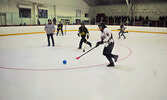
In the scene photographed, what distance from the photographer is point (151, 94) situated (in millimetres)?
2314

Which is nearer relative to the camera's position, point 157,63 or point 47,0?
point 157,63

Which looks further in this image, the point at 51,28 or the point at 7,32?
the point at 7,32

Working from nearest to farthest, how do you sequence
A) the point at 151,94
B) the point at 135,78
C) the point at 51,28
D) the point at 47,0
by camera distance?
the point at 151,94 → the point at 135,78 → the point at 51,28 → the point at 47,0

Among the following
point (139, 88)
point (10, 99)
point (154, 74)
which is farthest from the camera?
point (154, 74)

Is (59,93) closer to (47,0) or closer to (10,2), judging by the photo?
(10,2)

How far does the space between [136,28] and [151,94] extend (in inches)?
497

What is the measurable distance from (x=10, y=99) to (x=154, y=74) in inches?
111

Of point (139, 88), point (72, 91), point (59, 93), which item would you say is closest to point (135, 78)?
point (139, 88)

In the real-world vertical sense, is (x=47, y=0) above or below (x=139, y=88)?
above

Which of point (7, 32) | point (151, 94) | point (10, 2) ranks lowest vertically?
point (151, 94)

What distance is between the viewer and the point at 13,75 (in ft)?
10.1

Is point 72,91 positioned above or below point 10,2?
below

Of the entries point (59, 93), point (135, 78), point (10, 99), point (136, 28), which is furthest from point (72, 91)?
point (136, 28)

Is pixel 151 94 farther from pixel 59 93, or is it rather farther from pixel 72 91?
pixel 59 93
